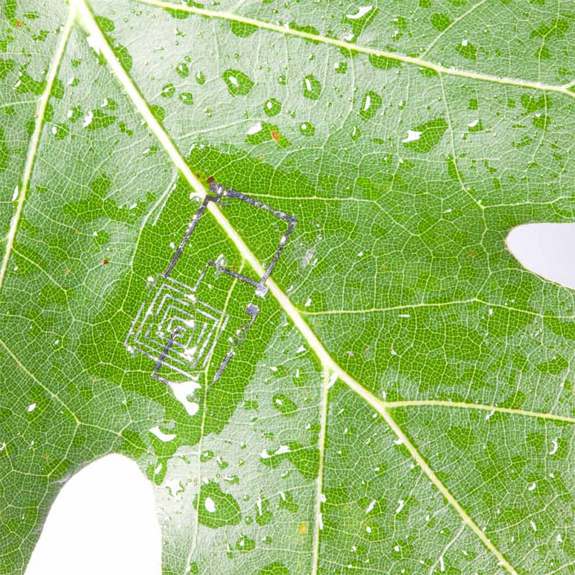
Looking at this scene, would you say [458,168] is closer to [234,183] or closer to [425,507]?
[234,183]

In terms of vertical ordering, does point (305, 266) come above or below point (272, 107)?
below

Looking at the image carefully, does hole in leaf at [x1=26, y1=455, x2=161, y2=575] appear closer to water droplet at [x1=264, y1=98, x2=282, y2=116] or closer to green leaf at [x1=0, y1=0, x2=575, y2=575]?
green leaf at [x1=0, y1=0, x2=575, y2=575]

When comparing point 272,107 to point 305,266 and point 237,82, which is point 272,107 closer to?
point 237,82

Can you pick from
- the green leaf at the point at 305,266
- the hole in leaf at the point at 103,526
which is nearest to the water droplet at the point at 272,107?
the green leaf at the point at 305,266

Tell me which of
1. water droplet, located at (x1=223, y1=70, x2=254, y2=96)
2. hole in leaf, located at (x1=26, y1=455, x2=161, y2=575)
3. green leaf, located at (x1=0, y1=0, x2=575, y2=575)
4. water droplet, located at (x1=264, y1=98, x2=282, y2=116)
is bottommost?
hole in leaf, located at (x1=26, y1=455, x2=161, y2=575)

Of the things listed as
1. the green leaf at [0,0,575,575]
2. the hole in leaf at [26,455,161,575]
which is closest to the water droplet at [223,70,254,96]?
the green leaf at [0,0,575,575]

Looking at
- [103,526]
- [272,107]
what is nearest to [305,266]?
[272,107]

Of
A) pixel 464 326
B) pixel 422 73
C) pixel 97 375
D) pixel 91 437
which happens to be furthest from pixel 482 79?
pixel 91 437
